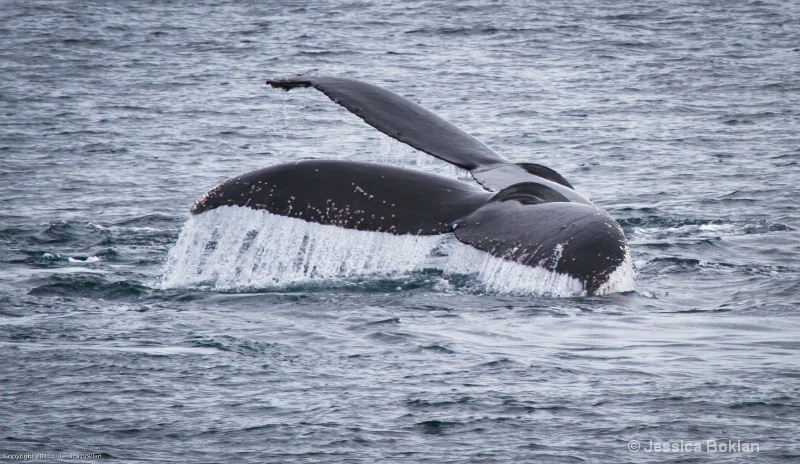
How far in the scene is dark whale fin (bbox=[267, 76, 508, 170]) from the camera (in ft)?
25.0

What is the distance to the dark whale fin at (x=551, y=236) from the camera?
6336 millimetres

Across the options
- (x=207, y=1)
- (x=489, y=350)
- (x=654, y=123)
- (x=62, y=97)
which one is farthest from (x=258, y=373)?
(x=207, y=1)

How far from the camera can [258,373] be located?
7.24 metres

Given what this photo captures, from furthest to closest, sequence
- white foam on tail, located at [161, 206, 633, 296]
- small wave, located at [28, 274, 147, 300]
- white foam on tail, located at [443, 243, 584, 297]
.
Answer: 1. small wave, located at [28, 274, 147, 300]
2. white foam on tail, located at [161, 206, 633, 296]
3. white foam on tail, located at [443, 243, 584, 297]

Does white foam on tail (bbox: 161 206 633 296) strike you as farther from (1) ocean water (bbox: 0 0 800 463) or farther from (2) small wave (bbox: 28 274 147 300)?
(2) small wave (bbox: 28 274 147 300)

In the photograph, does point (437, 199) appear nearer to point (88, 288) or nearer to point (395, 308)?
point (395, 308)

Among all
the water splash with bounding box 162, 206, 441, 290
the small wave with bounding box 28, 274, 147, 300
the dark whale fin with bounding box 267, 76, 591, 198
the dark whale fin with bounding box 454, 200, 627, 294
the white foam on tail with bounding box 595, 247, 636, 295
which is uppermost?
the dark whale fin with bounding box 267, 76, 591, 198

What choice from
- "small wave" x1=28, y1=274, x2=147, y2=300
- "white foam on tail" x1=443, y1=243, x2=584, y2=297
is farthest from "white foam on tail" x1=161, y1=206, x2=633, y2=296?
"small wave" x1=28, y1=274, x2=147, y2=300

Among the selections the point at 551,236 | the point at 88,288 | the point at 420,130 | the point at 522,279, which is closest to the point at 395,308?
the point at 420,130

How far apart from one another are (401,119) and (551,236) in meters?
1.63

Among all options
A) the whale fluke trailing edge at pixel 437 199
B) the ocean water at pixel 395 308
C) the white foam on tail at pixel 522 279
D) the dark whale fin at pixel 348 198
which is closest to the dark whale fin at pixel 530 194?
the whale fluke trailing edge at pixel 437 199

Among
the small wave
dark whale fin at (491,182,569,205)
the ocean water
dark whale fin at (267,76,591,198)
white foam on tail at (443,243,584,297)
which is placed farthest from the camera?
the small wave

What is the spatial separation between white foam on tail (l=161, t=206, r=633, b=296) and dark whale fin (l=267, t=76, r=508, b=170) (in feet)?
1.86

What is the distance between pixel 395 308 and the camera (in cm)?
866
